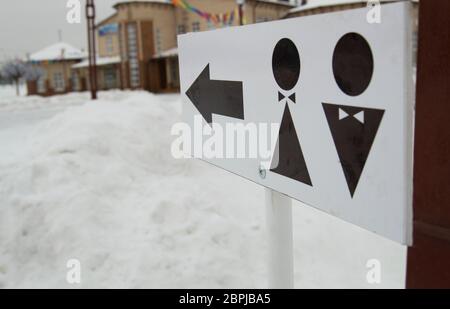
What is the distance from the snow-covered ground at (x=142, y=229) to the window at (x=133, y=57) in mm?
24796

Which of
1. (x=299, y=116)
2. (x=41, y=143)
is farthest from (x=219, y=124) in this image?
(x=41, y=143)

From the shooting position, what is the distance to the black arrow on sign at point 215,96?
1.48 m

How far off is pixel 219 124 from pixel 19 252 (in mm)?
2684

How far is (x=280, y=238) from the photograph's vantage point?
4.82 feet

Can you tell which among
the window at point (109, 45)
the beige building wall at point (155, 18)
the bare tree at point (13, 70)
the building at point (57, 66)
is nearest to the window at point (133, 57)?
the beige building wall at point (155, 18)

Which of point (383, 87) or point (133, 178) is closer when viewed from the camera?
point (383, 87)

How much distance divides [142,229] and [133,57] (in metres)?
27.1

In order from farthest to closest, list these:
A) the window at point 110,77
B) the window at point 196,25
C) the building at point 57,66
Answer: the building at point 57,66 → the window at point 110,77 → the window at point 196,25

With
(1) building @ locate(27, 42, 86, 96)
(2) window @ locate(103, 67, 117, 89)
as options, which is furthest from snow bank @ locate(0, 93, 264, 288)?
(1) building @ locate(27, 42, 86, 96)

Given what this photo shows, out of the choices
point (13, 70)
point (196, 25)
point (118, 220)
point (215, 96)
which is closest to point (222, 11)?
point (196, 25)

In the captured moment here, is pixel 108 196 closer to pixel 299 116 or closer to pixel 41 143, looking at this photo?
pixel 41 143

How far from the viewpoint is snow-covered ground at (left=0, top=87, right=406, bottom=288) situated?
127 inches

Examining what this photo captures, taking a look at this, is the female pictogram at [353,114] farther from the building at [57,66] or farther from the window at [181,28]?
the building at [57,66]

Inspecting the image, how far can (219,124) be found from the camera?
162cm
